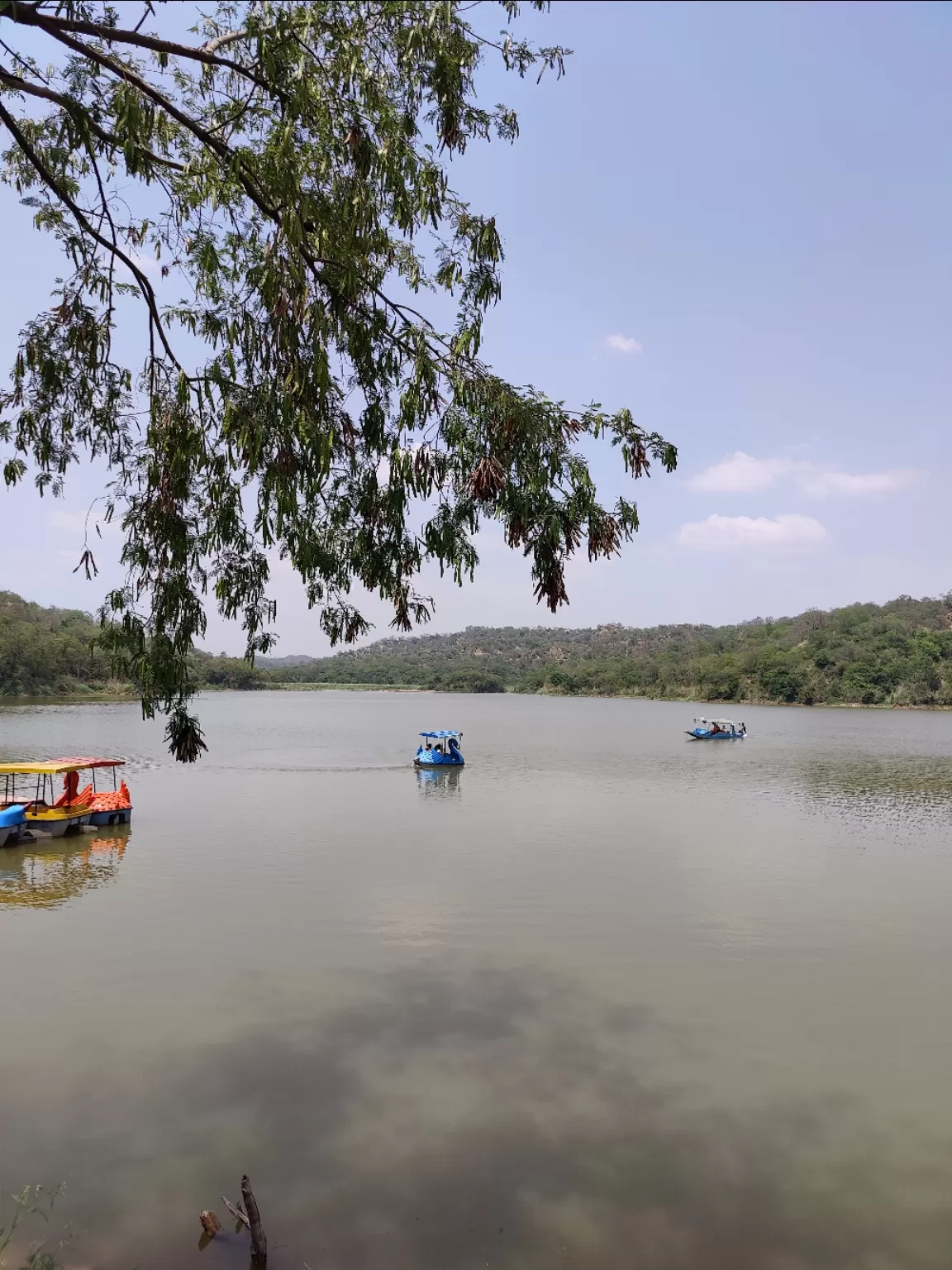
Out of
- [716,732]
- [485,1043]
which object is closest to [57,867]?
[485,1043]

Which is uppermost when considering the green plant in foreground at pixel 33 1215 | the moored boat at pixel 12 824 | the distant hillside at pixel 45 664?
the distant hillside at pixel 45 664

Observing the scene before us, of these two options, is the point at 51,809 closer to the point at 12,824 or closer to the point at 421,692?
the point at 12,824

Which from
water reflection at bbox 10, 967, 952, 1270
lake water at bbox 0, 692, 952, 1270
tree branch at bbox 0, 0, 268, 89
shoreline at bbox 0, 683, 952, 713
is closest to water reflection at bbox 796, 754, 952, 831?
lake water at bbox 0, 692, 952, 1270

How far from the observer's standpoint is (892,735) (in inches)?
1953

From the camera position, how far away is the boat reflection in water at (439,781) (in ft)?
86.3

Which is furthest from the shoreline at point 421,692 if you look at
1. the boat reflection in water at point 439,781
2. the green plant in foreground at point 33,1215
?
the green plant in foreground at point 33,1215

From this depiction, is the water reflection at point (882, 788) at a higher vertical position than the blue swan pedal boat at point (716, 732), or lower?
lower

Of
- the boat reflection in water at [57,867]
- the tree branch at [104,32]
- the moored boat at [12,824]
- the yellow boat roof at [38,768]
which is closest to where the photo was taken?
the tree branch at [104,32]

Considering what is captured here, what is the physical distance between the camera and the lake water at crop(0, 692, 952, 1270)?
5.85 metres

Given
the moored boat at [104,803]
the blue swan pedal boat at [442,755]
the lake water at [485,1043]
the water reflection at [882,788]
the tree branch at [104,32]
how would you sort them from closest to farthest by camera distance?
1. the tree branch at [104,32]
2. the lake water at [485,1043]
3. the moored boat at [104,803]
4. the water reflection at [882,788]
5. the blue swan pedal boat at [442,755]

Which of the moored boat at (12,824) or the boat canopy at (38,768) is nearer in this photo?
the moored boat at (12,824)

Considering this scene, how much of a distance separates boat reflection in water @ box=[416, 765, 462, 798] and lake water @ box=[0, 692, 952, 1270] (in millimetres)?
5587

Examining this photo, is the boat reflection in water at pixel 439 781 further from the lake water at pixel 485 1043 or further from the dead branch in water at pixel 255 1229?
the dead branch in water at pixel 255 1229

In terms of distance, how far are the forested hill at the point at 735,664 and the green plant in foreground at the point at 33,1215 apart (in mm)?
49082
